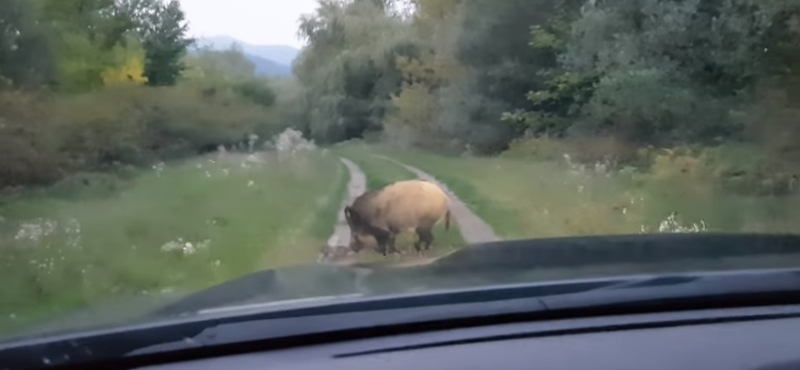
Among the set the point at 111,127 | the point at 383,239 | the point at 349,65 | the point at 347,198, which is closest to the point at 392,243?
the point at 383,239

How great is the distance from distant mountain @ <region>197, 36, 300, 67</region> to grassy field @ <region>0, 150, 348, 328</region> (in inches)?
10.6

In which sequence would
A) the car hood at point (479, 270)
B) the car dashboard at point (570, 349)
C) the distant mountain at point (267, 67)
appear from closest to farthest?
the car dashboard at point (570, 349) < the car hood at point (479, 270) < the distant mountain at point (267, 67)

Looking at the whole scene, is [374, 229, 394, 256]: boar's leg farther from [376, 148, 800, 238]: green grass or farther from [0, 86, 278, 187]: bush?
[0, 86, 278, 187]: bush

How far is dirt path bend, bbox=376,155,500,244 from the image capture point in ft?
10.2

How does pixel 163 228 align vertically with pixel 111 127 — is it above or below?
below

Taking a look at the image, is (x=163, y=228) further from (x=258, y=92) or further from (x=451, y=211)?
(x=451, y=211)

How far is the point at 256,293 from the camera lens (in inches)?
52.7

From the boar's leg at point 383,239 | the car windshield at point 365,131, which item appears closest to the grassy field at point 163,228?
the car windshield at point 365,131

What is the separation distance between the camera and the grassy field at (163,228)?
9.07 ft

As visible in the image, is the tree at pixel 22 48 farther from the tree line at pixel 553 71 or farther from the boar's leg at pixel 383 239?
the boar's leg at pixel 383 239

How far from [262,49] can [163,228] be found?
1.73ft

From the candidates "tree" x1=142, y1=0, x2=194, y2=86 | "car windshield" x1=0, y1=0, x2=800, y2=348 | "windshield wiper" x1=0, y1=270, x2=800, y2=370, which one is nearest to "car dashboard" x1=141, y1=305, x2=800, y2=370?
"windshield wiper" x1=0, y1=270, x2=800, y2=370

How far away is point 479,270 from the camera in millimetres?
1408

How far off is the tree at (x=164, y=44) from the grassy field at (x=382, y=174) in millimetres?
478
